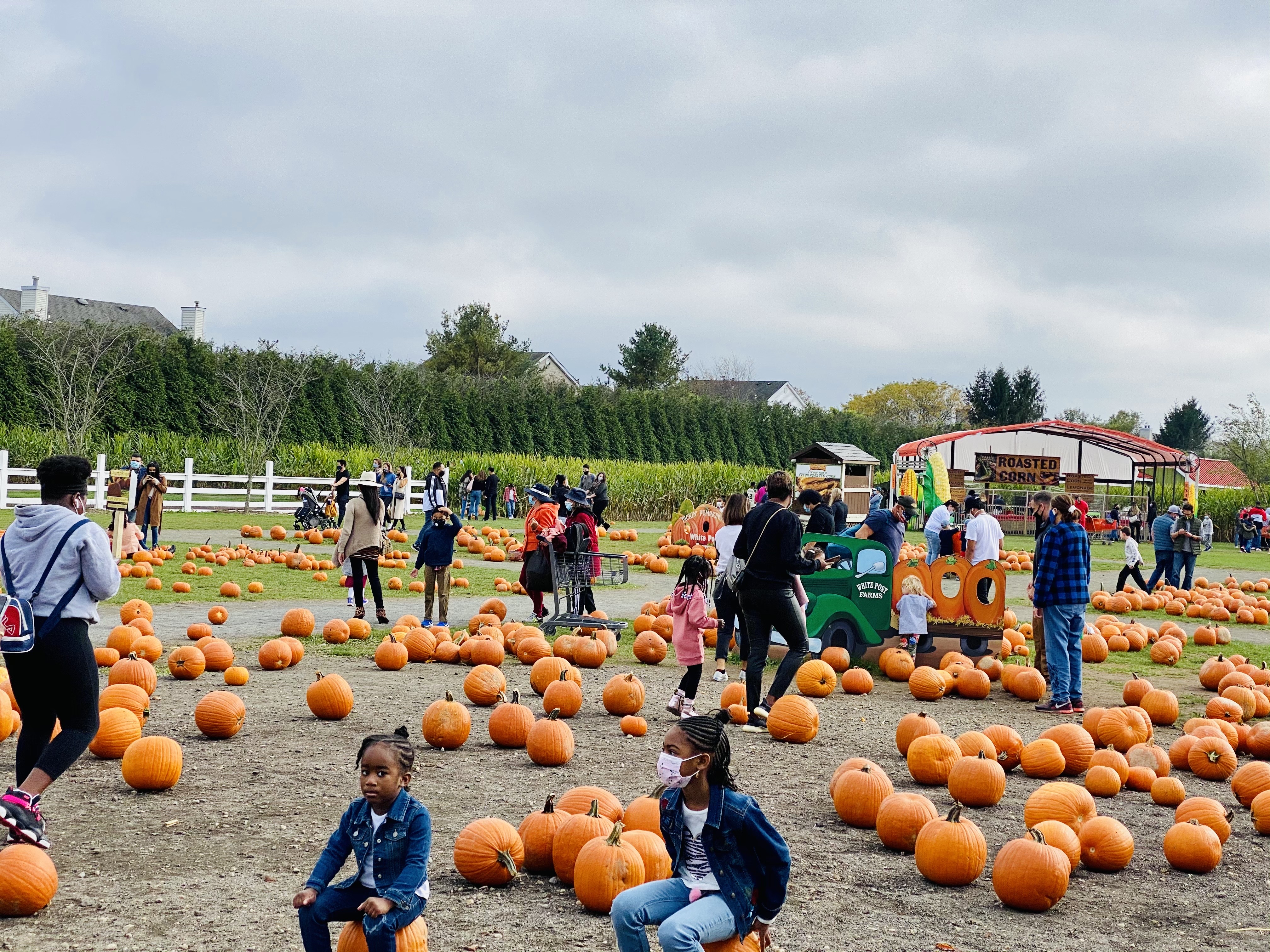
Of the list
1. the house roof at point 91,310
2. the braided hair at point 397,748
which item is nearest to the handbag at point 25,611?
the braided hair at point 397,748

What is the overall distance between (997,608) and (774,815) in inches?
246

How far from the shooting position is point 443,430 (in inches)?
1921

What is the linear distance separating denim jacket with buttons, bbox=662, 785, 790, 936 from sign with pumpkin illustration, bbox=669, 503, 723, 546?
22.0 meters

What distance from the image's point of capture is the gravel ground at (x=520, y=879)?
4.34 metres

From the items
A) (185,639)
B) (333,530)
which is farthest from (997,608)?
(333,530)

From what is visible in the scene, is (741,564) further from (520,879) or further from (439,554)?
(439,554)

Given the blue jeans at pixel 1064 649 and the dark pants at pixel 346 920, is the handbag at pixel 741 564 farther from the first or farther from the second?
the dark pants at pixel 346 920

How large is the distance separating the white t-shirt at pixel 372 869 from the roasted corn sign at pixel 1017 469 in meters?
46.9

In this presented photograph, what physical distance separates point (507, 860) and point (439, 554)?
818 centimetres

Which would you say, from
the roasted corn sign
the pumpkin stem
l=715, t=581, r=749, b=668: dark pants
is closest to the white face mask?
the pumpkin stem

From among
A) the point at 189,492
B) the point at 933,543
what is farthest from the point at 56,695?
the point at 189,492

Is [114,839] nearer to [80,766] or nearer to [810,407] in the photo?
[80,766]

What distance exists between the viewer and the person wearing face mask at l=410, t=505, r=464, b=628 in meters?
12.8

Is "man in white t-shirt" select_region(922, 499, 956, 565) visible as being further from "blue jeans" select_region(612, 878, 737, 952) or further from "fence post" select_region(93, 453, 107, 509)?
"fence post" select_region(93, 453, 107, 509)
